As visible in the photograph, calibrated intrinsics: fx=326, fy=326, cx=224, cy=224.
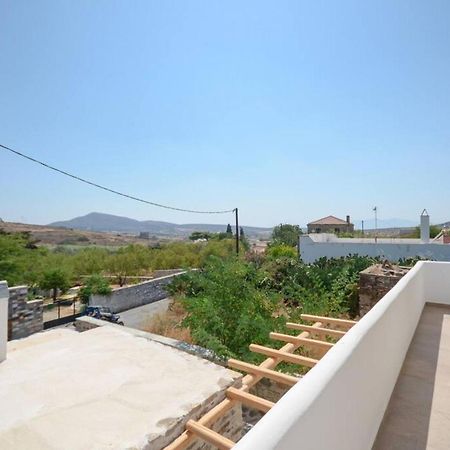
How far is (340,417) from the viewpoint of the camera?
5.31 ft

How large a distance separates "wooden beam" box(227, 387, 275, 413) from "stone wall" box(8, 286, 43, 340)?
250 inches

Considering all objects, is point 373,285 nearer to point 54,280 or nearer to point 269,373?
point 269,373

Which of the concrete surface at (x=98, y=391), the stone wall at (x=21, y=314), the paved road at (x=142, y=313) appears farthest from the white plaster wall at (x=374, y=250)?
the concrete surface at (x=98, y=391)

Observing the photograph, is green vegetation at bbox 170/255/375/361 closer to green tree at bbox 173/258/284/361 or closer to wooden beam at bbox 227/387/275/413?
green tree at bbox 173/258/284/361

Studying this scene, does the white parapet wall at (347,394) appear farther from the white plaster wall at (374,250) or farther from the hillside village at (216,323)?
the white plaster wall at (374,250)

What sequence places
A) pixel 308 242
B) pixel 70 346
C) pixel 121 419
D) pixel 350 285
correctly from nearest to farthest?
pixel 121 419 → pixel 70 346 → pixel 350 285 → pixel 308 242

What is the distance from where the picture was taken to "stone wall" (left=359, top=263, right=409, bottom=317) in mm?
9344

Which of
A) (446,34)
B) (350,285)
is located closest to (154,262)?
(350,285)

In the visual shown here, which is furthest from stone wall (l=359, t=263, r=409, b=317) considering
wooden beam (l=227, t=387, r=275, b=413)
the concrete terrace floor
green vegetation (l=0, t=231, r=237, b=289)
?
green vegetation (l=0, t=231, r=237, b=289)

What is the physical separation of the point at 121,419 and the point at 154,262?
21.4 m

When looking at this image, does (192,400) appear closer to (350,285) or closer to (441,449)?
(441,449)

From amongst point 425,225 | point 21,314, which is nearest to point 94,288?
point 21,314

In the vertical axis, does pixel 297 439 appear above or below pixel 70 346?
above

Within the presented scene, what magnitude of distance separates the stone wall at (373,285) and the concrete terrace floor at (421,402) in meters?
5.45
